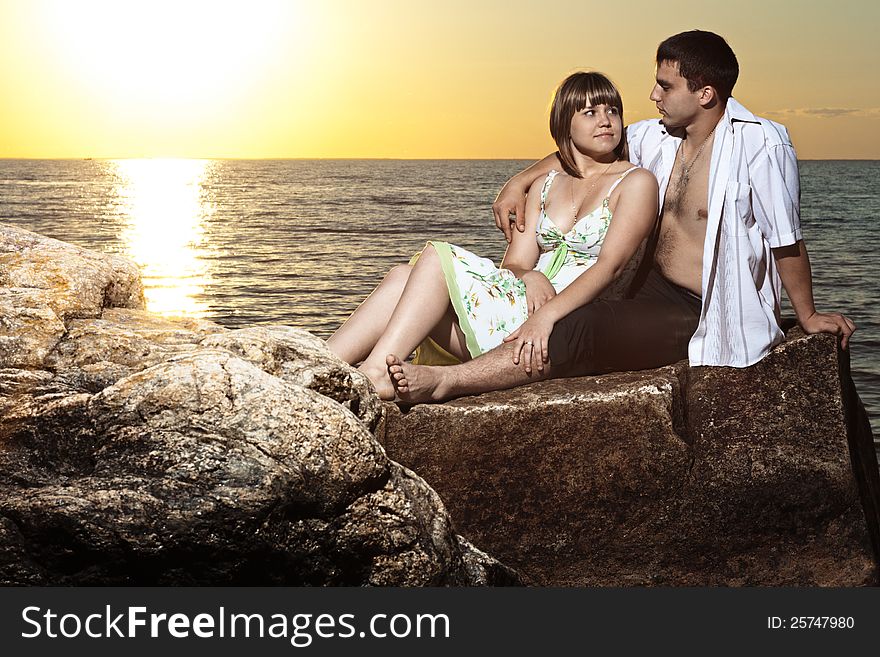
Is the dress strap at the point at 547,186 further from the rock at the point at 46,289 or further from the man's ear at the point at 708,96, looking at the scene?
the rock at the point at 46,289

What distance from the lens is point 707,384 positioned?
4.43 m

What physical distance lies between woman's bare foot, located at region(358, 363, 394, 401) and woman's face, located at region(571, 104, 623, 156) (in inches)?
61.5

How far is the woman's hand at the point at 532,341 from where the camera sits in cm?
438

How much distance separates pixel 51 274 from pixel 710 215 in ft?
10.0

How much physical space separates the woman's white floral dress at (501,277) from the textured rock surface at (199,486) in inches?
42.9

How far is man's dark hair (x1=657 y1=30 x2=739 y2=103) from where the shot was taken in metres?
4.62

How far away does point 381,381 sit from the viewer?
A: 4281 mm

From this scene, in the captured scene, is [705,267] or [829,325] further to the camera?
[705,267]

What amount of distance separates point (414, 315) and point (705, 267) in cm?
144

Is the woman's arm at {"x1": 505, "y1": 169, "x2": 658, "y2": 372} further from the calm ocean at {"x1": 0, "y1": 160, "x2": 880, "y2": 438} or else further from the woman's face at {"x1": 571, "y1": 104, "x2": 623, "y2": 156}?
the calm ocean at {"x1": 0, "y1": 160, "x2": 880, "y2": 438}

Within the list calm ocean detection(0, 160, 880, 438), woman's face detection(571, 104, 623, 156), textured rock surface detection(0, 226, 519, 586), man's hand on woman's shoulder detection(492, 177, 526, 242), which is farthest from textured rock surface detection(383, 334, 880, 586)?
calm ocean detection(0, 160, 880, 438)

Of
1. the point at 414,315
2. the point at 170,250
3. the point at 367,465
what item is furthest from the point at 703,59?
the point at 170,250

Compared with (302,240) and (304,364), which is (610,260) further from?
(302,240)

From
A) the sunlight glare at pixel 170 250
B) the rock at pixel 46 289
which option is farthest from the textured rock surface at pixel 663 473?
the sunlight glare at pixel 170 250
